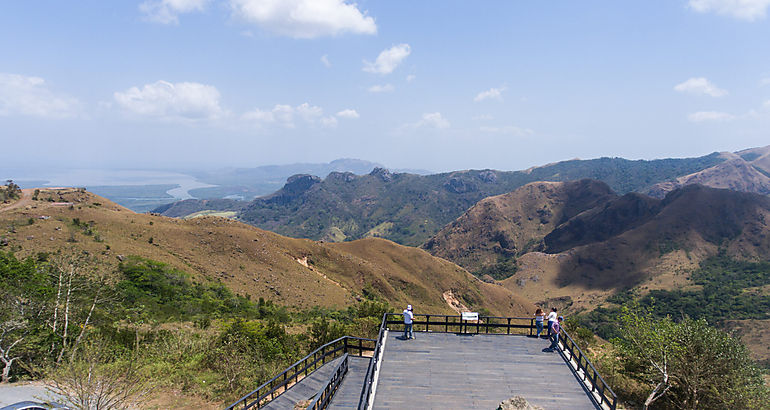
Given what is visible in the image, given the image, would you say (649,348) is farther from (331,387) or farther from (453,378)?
(331,387)

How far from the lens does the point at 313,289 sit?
47.7 m

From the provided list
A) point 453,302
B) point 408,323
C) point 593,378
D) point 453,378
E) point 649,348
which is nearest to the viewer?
point 593,378

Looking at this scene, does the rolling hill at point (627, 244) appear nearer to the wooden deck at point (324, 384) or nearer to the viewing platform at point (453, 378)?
the viewing platform at point (453, 378)

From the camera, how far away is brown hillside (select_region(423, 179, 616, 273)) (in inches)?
6289

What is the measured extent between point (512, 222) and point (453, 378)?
558 feet

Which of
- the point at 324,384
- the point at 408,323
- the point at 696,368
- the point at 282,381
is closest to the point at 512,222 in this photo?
the point at 696,368

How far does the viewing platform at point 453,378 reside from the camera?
11.8 meters

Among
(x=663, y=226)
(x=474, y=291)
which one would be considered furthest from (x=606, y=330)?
(x=663, y=226)

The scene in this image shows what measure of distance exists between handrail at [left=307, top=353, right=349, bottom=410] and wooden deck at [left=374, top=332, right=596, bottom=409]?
1.99 meters

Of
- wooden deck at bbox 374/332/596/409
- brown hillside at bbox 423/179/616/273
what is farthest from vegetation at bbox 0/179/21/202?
brown hillside at bbox 423/179/616/273

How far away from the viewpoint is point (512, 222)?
17225 cm

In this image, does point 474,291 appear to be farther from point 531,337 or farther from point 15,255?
point 15,255

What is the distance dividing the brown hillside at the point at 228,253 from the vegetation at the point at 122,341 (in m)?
9.13

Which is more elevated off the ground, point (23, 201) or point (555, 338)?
point (23, 201)
